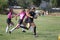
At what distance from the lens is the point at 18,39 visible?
15.1 metres

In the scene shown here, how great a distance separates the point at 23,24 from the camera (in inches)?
741

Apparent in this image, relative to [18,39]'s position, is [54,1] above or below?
below

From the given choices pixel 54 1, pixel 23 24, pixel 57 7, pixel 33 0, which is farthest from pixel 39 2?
pixel 23 24

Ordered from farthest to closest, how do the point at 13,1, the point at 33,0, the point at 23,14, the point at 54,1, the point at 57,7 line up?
the point at 13,1 < the point at 33,0 < the point at 57,7 < the point at 54,1 < the point at 23,14

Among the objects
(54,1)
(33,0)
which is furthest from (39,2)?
(54,1)

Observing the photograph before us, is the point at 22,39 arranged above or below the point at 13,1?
above

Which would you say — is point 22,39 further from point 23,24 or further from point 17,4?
point 17,4

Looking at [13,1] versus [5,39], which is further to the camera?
[13,1]

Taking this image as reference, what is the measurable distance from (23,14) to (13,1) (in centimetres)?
9750

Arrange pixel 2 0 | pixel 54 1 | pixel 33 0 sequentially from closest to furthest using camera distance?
1. pixel 2 0
2. pixel 54 1
3. pixel 33 0

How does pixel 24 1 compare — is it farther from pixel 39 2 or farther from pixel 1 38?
pixel 1 38

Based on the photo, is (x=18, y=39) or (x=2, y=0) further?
(x=2, y=0)

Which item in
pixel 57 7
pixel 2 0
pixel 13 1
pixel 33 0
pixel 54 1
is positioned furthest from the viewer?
pixel 13 1

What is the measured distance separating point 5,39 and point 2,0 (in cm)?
6005
